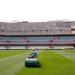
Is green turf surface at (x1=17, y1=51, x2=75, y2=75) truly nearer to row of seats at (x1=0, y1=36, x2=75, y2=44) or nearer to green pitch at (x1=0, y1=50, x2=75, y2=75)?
green pitch at (x1=0, y1=50, x2=75, y2=75)

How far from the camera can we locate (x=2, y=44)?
336 ft

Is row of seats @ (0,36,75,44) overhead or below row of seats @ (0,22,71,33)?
below

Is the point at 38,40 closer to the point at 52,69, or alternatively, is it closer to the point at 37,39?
the point at 37,39

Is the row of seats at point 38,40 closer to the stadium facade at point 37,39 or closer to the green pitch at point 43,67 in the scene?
the stadium facade at point 37,39

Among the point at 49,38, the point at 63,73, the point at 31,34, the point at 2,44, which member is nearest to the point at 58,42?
the point at 49,38

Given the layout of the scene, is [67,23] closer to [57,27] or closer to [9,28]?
[57,27]

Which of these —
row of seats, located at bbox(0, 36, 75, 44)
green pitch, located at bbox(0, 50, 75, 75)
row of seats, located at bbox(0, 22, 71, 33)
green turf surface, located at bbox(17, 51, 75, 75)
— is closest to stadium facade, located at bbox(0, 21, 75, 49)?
row of seats, located at bbox(0, 36, 75, 44)

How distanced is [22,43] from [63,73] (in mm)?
85112

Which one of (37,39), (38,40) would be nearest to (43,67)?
(38,40)

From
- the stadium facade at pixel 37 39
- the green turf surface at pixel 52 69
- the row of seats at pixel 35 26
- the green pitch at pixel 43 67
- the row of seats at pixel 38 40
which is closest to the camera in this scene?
the green turf surface at pixel 52 69

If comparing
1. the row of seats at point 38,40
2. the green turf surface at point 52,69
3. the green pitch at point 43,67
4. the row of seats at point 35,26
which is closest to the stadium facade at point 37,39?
the row of seats at point 38,40

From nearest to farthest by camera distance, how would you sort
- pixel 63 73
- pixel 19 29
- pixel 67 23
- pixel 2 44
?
pixel 63 73 < pixel 2 44 < pixel 19 29 < pixel 67 23

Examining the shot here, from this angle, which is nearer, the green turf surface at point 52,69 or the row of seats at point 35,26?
the green turf surface at point 52,69

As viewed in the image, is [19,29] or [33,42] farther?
[19,29]
